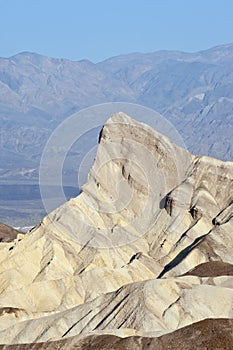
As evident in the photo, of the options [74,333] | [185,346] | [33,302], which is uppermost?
[185,346]

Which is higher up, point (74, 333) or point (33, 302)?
point (74, 333)

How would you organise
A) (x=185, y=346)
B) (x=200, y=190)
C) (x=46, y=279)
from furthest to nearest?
(x=200, y=190) < (x=46, y=279) < (x=185, y=346)

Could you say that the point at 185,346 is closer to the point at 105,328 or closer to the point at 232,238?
the point at 105,328

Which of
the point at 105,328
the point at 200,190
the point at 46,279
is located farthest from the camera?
the point at 200,190

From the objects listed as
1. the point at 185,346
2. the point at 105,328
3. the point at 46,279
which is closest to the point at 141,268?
the point at 46,279

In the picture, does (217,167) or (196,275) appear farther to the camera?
(217,167)

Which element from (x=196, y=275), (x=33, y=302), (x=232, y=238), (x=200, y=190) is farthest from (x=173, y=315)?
(x=200, y=190)

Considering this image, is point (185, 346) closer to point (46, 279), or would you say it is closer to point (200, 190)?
point (46, 279)
